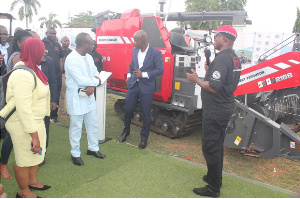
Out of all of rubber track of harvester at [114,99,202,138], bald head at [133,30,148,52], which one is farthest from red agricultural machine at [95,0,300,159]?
bald head at [133,30,148,52]

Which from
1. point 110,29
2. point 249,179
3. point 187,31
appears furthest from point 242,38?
point 249,179

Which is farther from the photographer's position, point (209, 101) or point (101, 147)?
point (101, 147)

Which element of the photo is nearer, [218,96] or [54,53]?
[218,96]

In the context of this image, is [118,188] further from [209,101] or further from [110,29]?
[110,29]

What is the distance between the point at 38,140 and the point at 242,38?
12.4 m

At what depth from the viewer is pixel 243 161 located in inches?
170

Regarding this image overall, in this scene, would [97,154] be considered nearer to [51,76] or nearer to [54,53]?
[51,76]

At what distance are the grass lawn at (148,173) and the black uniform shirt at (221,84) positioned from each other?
1.04 m

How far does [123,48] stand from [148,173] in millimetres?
3030

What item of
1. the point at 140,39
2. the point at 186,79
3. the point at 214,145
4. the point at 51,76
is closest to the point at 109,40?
the point at 140,39

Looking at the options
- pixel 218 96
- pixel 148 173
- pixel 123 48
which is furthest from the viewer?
pixel 123 48

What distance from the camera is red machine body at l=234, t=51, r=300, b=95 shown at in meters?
3.80

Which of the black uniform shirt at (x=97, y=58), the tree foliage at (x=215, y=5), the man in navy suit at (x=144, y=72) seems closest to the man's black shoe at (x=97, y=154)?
the man in navy suit at (x=144, y=72)

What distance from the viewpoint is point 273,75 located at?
3945 millimetres
